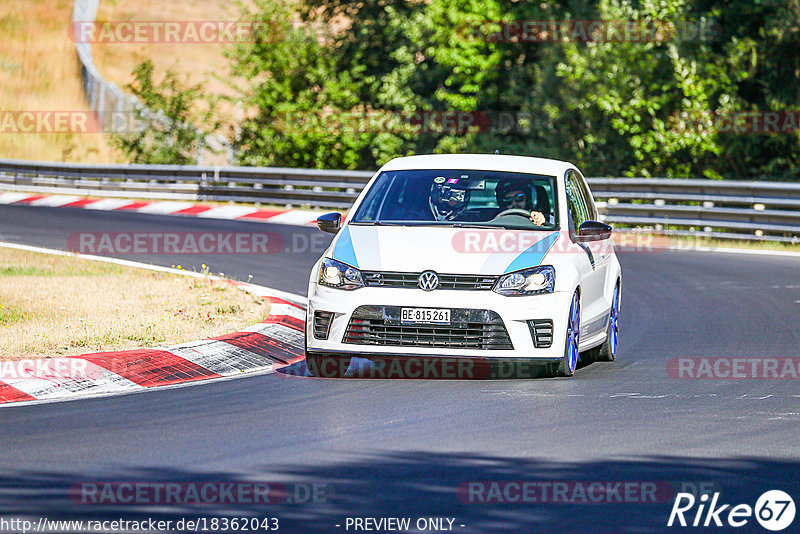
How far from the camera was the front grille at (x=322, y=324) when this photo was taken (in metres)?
9.64

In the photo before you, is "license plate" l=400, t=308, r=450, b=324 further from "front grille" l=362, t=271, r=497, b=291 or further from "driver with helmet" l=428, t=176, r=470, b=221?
"driver with helmet" l=428, t=176, r=470, b=221

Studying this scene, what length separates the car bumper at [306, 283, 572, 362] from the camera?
9422 mm

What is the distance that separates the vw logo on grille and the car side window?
1.50 m

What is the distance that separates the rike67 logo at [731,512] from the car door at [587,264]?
3.89 m

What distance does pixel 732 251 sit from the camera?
21.5 meters

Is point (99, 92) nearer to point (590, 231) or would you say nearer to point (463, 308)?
point (590, 231)

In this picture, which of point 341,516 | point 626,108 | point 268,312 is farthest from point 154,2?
point 341,516

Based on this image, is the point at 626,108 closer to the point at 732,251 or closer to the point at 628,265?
the point at 732,251

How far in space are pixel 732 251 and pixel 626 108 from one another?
32.9 ft

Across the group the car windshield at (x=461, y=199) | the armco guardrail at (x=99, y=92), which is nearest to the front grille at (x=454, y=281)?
the car windshield at (x=461, y=199)

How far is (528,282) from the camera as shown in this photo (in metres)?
9.59

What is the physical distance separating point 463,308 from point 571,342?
38.0 inches

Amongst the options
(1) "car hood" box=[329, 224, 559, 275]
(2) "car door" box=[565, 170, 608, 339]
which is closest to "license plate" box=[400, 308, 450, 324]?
(1) "car hood" box=[329, 224, 559, 275]

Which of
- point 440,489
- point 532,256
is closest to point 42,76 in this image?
point 532,256
